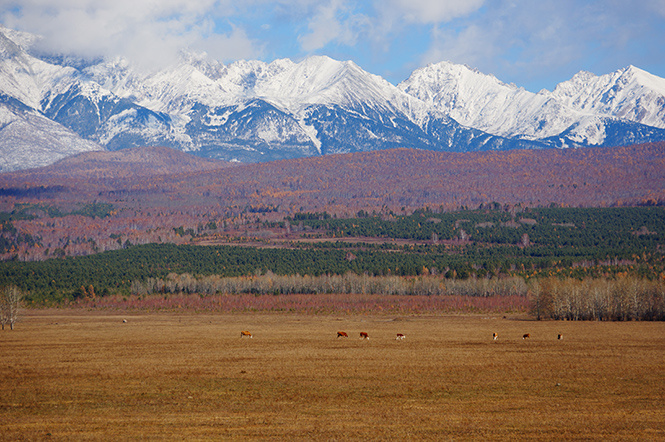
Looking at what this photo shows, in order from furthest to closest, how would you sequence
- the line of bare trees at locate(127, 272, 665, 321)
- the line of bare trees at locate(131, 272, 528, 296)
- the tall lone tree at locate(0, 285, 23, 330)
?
the line of bare trees at locate(131, 272, 528, 296)
the line of bare trees at locate(127, 272, 665, 321)
the tall lone tree at locate(0, 285, 23, 330)

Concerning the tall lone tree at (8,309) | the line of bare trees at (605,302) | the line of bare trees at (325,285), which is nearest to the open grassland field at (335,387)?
the tall lone tree at (8,309)

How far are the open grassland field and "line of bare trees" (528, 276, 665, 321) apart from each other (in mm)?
30077

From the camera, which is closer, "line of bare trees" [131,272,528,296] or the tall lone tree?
the tall lone tree

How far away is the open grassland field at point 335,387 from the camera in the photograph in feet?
129

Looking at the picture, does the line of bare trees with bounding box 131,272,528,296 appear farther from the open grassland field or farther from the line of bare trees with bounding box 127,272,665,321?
the open grassland field

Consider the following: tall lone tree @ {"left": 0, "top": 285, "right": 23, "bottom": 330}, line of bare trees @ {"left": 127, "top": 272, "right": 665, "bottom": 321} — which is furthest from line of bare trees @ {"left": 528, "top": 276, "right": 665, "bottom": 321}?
tall lone tree @ {"left": 0, "top": 285, "right": 23, "bottom": 330}

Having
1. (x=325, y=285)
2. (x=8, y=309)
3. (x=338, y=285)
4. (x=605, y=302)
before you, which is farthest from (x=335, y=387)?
(x=325, y=285)

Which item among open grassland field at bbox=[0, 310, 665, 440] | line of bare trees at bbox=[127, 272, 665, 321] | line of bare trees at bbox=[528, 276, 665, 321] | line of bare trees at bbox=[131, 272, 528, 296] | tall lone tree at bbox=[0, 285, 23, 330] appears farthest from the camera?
line of bare trees at bbox=[131, 272, 528, 296]

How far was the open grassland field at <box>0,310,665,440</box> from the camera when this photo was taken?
129 ft

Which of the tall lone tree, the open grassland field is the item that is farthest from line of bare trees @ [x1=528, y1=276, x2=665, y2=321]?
the tall lone tree

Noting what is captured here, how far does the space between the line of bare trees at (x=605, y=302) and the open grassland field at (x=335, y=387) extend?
30077mm

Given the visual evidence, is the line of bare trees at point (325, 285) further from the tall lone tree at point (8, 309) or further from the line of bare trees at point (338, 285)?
the tall lone tree at point (8, 309)

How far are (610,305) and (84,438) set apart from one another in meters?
99.8

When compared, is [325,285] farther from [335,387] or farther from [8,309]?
[335,387]
